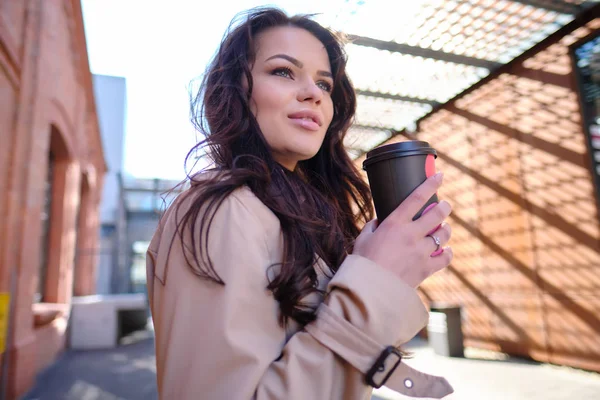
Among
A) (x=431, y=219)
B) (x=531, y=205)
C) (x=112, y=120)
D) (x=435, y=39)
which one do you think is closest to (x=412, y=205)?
(x=431, y=219)

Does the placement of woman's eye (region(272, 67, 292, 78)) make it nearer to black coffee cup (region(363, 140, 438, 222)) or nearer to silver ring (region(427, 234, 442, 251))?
black coffee cup (region(363, 140, 438, 222))

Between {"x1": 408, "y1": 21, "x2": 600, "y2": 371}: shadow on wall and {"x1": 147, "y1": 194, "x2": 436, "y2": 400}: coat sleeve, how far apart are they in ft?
20.2

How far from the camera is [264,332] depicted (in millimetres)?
690

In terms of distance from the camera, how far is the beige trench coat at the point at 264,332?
2.12ft

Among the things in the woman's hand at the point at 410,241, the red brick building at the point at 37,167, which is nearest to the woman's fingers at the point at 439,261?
the woman's hand at the point at 410,241

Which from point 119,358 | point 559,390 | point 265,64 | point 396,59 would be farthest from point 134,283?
point 265,64

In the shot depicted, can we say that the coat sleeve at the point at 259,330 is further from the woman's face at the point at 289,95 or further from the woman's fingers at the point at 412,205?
the woman's face at the point at 289,95

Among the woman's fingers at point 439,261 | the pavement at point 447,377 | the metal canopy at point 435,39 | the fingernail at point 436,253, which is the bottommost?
the pavement at point 447,377

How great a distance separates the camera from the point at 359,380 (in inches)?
26.4

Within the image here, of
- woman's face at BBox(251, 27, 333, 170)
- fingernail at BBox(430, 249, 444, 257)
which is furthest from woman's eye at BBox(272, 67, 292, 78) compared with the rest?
fingernail at BBox(430, 249, 444, 257)

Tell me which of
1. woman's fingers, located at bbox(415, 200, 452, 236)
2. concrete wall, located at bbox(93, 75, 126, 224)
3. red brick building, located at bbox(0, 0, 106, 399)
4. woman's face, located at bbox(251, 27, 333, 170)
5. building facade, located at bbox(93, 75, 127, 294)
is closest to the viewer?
woman's fingers, located at bbox(415, 200, 452, 236)

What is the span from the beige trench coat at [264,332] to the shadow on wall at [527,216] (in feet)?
20.1

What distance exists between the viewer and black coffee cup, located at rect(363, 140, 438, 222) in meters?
0.81

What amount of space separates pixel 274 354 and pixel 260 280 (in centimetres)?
13
